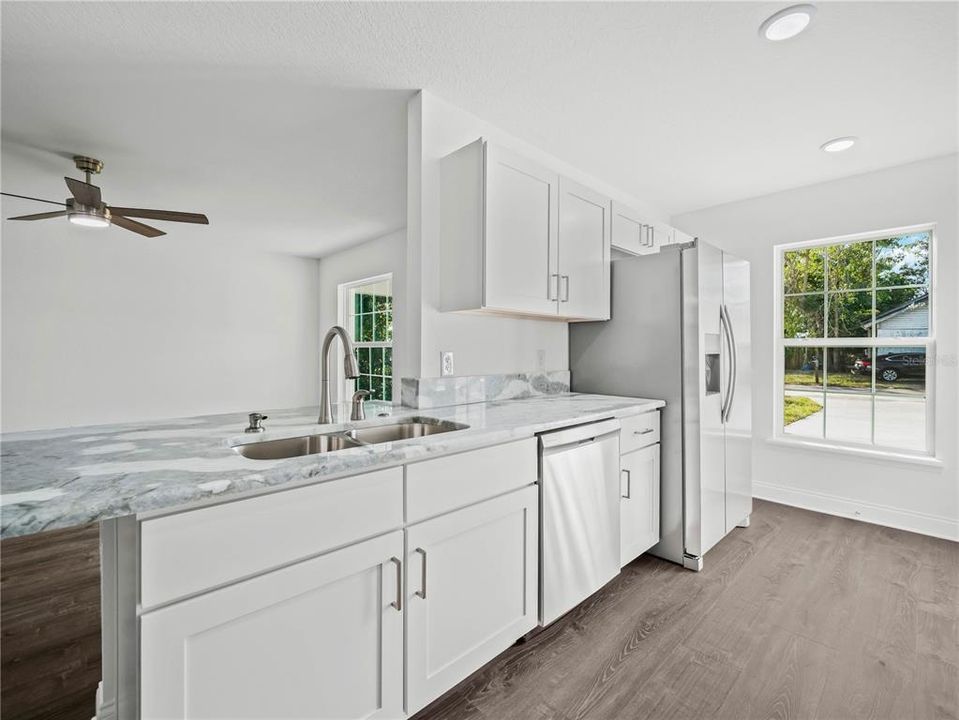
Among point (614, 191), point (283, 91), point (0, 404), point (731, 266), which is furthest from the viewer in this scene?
point (0, 404)

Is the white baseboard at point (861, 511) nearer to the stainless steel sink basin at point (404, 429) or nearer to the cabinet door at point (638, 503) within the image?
the cabinet door at point (638, 503)

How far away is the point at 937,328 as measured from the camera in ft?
9.62

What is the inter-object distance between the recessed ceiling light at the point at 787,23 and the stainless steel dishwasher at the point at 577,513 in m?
1.76

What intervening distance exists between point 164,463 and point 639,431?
2.09m

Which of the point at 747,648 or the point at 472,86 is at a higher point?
the point at 472,86

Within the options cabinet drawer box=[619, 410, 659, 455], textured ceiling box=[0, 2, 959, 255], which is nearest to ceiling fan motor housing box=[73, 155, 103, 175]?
textured ceiling box=[0, 2, 959, 255]

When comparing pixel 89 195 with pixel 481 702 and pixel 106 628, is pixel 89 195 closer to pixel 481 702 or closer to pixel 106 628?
pixel 106 628

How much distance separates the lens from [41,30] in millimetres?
1802

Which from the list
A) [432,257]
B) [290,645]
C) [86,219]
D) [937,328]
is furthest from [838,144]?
[86,219]

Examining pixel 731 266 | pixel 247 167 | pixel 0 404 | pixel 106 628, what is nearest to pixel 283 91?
pixel 247 167

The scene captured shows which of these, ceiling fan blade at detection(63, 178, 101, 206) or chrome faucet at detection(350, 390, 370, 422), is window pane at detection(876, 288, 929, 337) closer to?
chrome faucet at detection(350, 390, 370, 422)

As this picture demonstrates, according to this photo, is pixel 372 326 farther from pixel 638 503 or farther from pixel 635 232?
pixel 638 503

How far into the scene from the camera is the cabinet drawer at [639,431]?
7.45ft

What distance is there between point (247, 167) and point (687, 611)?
3847 millimetres
